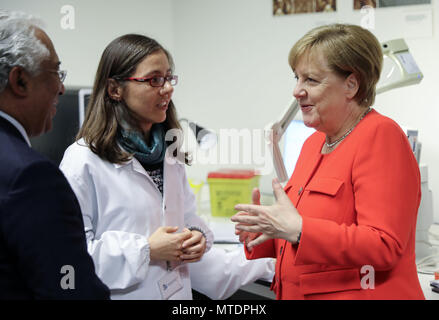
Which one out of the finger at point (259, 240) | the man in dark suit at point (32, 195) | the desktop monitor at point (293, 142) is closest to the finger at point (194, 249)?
the finger at point (259, 240)

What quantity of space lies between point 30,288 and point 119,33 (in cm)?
237

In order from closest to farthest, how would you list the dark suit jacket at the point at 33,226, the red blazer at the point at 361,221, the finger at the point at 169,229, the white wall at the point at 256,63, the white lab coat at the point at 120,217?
the dark suit jacket at the point at 33,226 < the red blazer at the point at 361,221 < the white lab coat at the point at 120,217 < the finger at the point at 169,229 < the white wall at the point at 256,63

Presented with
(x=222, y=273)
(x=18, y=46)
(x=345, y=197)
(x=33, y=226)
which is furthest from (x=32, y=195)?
(x=222, y=273)

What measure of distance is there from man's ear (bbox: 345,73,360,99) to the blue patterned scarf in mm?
736

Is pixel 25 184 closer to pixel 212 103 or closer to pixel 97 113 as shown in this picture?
pixel 97 113

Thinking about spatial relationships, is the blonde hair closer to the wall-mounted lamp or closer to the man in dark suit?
the man in dark suit

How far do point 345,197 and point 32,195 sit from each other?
74 cm

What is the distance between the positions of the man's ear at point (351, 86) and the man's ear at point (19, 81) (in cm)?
79

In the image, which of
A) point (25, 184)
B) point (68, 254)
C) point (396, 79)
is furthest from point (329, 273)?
point (396, 79)

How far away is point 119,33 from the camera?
114 inches

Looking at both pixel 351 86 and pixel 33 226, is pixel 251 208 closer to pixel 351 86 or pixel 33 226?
pixel 351 86

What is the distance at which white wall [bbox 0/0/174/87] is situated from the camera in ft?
7.91

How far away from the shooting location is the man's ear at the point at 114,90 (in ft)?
5.02

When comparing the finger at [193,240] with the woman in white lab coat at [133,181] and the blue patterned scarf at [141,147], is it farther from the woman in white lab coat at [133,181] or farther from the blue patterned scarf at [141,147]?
the blue patterned scarf at [141,147]
